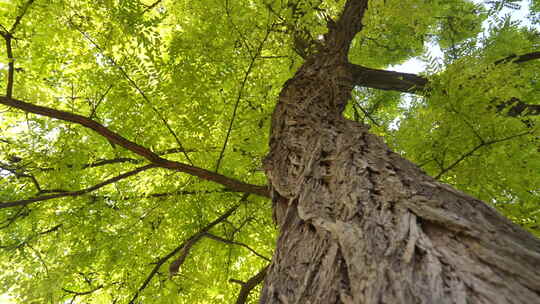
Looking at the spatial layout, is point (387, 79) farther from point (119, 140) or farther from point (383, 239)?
point (383, 239)

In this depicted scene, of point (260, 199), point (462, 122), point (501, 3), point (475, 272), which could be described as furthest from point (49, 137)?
point (501, 3)

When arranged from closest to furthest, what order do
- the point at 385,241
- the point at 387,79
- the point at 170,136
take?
the point at 385,241 → the point at 170,136 → the point at 387,79

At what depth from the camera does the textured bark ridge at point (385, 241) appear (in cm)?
63

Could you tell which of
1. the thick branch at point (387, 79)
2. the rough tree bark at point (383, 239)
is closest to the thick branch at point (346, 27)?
the thick branch at point (387, 79)

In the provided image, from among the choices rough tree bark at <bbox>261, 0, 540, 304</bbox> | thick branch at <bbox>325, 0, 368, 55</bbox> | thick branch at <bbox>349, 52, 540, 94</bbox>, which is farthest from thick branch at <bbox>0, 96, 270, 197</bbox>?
thick branch at <bbox>349, 52, 540, 94</bbox>

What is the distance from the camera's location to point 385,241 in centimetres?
81

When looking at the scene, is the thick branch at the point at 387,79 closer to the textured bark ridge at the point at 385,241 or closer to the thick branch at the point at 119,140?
the thick branch at the point at 119,140

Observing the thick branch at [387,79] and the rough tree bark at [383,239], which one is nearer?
the rough tree bark at [383,239]

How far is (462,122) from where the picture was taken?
207 cm

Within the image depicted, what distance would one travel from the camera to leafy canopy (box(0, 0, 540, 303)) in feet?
6.58

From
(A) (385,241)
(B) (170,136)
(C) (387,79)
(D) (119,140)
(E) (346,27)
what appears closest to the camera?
(A) (385,241)

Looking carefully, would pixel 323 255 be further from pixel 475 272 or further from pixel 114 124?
pixel 114 124

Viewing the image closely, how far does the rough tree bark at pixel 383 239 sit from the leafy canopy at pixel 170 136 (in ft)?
3.03

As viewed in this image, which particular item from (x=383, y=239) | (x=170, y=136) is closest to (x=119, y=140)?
(x=170, y=136)
